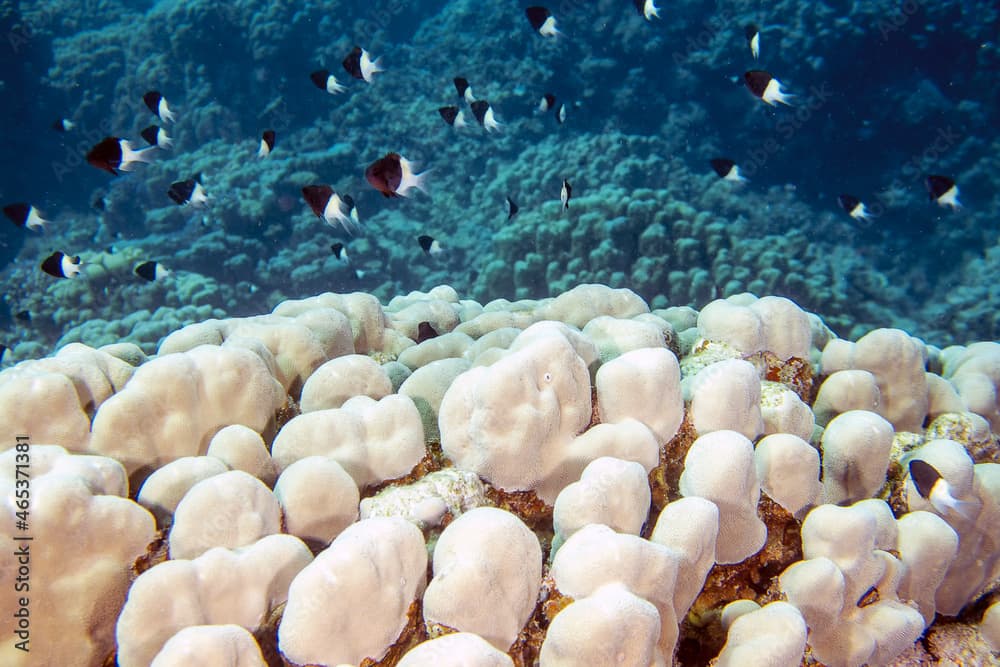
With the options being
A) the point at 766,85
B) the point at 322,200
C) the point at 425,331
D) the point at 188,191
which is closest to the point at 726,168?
the point at 766,85

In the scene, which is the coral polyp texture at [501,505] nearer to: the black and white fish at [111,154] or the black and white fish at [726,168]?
the black and white fish at [111,154]

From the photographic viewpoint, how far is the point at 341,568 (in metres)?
1.29

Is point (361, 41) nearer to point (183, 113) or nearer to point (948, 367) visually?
point (183, 113)

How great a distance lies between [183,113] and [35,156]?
14.5 ft

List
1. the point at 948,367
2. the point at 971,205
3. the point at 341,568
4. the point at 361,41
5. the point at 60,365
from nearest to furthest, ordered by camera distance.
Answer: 1. the point at 341,568
2. the point at 60,365
3. the point at 948,367
4. the point at 971,205
5. the point at 361,41

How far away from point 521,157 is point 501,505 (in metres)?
12.8

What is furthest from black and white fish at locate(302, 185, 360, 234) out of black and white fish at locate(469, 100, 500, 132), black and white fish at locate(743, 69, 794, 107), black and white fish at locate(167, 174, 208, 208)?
black and white fish at locate(743, 69, 794, 107)

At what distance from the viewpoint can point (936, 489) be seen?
205cm

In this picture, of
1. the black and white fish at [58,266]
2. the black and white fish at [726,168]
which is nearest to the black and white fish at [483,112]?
the black and white fish at [726,168]

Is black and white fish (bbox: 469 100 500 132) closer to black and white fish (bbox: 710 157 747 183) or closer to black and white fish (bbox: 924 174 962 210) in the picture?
black and white fish (bbox: 710 157 747 183)

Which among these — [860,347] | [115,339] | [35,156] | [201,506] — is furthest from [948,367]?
[35,156]

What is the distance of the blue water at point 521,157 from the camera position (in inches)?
376

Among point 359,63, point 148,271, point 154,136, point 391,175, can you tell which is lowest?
point 148,271

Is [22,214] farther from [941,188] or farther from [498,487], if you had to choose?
[941,188]
